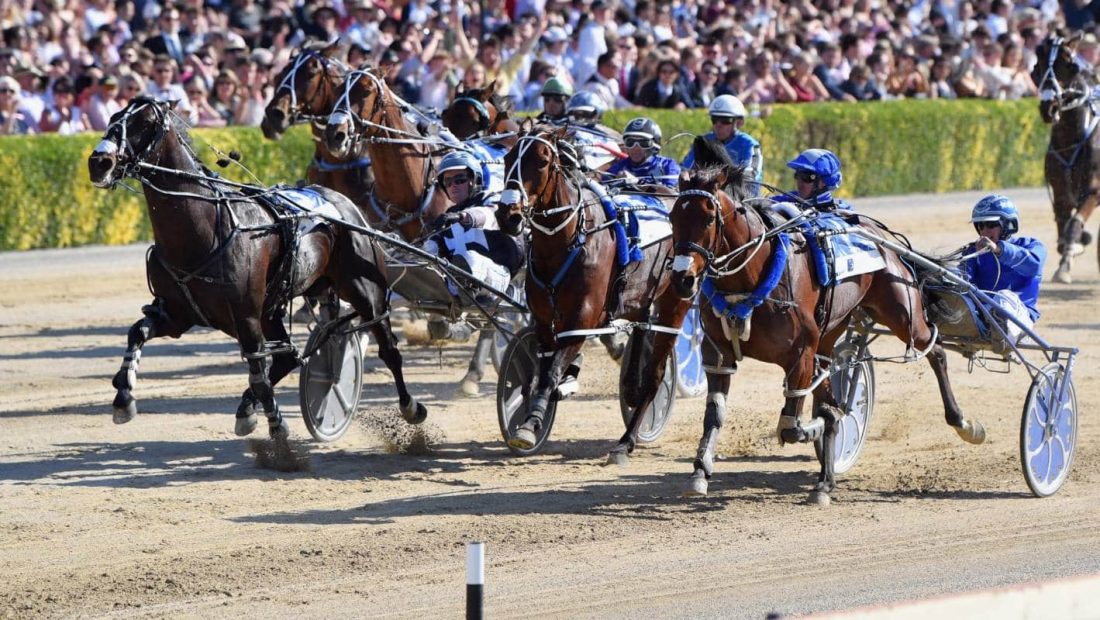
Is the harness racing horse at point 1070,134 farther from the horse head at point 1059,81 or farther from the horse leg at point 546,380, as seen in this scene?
the horse leg at point 546,380

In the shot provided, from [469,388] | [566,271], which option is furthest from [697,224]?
[469,388]

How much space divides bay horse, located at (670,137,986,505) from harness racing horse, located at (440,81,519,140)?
3.93 meters

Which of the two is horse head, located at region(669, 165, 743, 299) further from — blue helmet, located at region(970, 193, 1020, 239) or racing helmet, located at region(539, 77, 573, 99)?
racing helmet, located at region(539, 77, 573, 99)

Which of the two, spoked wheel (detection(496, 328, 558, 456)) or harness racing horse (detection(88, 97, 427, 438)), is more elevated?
harness racing horse (detection(88, 97, 427, 438))

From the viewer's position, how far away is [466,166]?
32.8 feet

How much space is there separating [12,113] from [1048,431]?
11.2 metres

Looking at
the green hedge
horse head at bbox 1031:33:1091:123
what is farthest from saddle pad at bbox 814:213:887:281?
horse head at bbox 1031:33:1091:123

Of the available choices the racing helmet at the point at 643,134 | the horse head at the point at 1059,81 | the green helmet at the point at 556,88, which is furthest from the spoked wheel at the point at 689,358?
the horse head at the point at 1059,81

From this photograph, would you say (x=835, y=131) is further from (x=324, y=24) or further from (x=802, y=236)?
(x=802, y=236)

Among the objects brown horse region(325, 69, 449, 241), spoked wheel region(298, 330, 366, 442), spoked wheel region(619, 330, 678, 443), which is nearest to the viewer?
spoked wheel region(619, 330, 678, 443)

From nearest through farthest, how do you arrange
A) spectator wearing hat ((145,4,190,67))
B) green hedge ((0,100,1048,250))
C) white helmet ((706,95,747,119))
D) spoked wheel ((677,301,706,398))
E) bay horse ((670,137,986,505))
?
bay horse ((670,137,986,505))
white helmet ((706,95,747,119))
spoked wheel ((677,301,706,398))
green hedge ((0,100,1048,250))
spectator wearing hat ((145,4,190,67))

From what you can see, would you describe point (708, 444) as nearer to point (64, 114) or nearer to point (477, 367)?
point (477, 367)

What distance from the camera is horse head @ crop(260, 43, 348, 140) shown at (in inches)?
436

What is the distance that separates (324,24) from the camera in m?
19.1
